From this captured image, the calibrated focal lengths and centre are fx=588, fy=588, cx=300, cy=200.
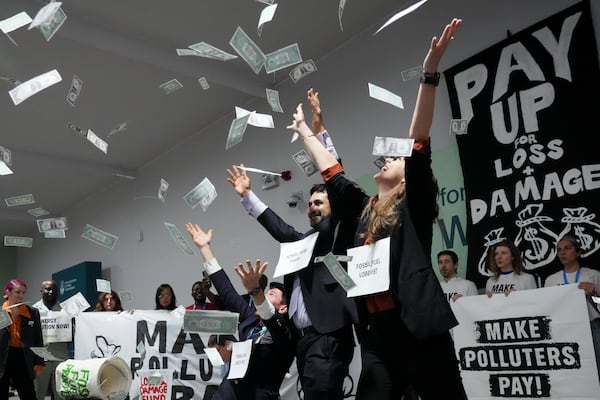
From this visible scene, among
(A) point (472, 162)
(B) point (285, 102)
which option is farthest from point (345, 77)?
(A) point (472, 162)

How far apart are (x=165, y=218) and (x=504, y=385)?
19.8ft

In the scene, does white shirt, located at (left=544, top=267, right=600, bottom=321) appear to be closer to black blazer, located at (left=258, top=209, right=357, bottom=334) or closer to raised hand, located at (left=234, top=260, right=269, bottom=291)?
black blazer, located at (left=258, top=209, right=357, bottom=334)

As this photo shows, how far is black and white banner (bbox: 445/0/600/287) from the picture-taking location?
3.87 metres

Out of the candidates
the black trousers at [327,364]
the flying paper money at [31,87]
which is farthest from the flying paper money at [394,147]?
the flying paper money at [31,87]

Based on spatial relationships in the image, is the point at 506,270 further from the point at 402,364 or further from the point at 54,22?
the point at 54,22

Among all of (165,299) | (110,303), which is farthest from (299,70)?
(110,303)

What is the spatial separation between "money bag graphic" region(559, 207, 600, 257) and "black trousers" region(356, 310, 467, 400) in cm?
254

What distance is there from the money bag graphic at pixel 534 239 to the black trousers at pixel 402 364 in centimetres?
264

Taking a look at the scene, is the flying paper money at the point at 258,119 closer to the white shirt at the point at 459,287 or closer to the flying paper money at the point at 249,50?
the flying paper money at the point at 249,50

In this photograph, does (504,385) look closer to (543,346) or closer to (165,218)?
(543,346)

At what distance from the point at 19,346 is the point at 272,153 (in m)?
3.27

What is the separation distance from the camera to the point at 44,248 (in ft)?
40.5

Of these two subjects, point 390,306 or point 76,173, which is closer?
point 390,306

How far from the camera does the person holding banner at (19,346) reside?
192 inches
